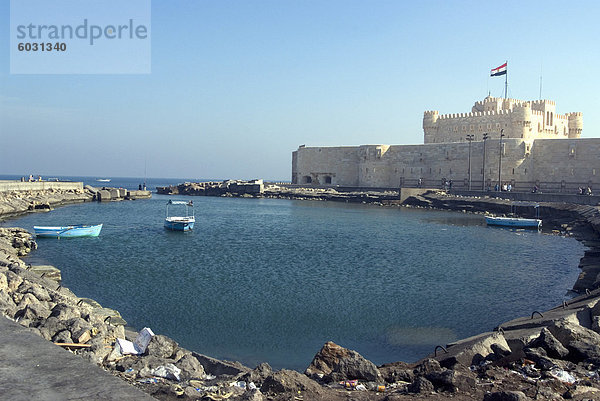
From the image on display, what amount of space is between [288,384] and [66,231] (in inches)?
714

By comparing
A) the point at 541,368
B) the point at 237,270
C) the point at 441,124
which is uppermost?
the point at 441,124

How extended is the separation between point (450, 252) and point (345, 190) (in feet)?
94.5

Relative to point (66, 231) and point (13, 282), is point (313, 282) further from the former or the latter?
point (66, 231)

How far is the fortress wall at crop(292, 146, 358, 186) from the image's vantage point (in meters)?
47.8

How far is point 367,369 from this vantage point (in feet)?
15.8

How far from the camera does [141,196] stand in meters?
50.7

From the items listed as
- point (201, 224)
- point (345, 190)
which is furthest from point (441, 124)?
point (201, 224)

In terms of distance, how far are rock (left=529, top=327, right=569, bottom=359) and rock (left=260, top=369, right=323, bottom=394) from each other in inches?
89.0

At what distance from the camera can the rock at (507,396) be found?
3555mm

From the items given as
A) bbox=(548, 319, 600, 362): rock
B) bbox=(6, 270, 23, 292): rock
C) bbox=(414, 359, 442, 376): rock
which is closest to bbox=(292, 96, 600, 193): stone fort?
bbox=(548, 319, 600, 362): rock

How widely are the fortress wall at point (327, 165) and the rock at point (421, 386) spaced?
4331 centimetres

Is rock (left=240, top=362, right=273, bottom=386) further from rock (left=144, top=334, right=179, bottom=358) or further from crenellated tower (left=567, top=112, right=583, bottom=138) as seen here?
crenellated tower (left=567, top=112, right=583, bottom=138)

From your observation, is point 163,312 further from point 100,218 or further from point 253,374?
point 100,218

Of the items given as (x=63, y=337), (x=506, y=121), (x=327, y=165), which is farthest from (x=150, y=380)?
(x=327, y=165)
